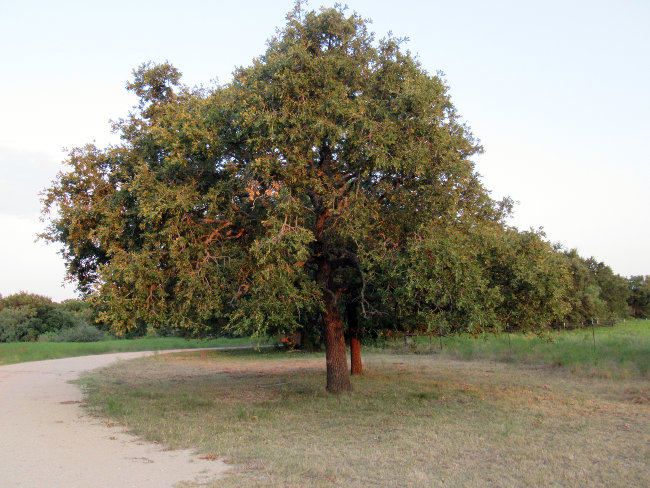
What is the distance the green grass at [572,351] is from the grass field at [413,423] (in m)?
0.16

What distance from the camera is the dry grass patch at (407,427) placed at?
6977mm

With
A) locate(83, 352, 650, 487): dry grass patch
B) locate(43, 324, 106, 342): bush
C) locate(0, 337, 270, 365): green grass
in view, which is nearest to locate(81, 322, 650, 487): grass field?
locate(83, 352, 650, 487): dry grass patch

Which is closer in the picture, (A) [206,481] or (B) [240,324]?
(A) [206,481]

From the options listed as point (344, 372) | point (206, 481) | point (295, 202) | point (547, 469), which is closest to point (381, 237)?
point (295, 202)

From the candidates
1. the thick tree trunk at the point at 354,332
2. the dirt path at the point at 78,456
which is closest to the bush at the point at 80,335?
the thick tree trunk at the point at 354,332

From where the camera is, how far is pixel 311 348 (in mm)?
36219

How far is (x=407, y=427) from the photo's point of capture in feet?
33.1

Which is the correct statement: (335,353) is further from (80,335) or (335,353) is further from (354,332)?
(80,335)

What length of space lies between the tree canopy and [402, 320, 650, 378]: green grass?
3.93m

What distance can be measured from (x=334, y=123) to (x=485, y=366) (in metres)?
16.2

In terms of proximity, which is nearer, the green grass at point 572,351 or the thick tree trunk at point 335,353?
the thick tree trunk at point 335,353

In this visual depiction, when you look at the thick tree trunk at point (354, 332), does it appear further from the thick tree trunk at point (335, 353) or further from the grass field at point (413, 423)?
the thick tree trunk at point (335, 353)

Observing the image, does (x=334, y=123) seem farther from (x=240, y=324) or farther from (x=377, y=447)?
(x=377, y=447)

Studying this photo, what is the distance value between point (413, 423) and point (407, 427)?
1.46 feet
